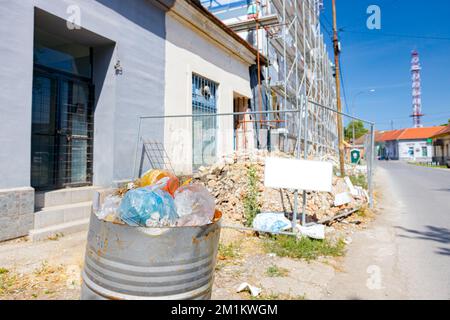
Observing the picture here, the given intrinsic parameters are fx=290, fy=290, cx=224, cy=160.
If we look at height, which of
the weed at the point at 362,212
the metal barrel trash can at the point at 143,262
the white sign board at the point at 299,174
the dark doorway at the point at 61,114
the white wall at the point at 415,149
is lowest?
the weed at the point at 362,212

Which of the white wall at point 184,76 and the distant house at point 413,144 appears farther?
the distant house at point 413,144

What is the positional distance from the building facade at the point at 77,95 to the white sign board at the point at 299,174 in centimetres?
321

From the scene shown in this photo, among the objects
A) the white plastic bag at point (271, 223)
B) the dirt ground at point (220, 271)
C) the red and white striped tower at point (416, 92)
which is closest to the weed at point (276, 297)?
the dirt ground at point (220, 271)

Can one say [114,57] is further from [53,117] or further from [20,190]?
[20,190]

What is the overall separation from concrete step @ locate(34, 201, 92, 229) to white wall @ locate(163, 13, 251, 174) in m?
2.74

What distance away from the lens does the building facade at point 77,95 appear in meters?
4.19

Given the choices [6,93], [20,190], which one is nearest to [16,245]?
[20,190]

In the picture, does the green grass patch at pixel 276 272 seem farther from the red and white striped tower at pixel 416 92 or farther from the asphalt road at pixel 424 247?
the red and white striped tower at pixel 416 92

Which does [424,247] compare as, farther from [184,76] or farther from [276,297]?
[184,76]

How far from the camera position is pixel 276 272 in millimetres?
3457

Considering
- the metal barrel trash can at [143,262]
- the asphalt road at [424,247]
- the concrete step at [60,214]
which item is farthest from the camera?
the concrete step at [60,214]

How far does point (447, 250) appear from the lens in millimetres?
4359

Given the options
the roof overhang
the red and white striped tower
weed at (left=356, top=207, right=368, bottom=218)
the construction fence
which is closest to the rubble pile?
the construction fence

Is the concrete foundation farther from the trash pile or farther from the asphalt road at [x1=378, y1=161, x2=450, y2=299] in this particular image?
the asphalt road at [x1=378, y1=161, x2=450, y2=299]
